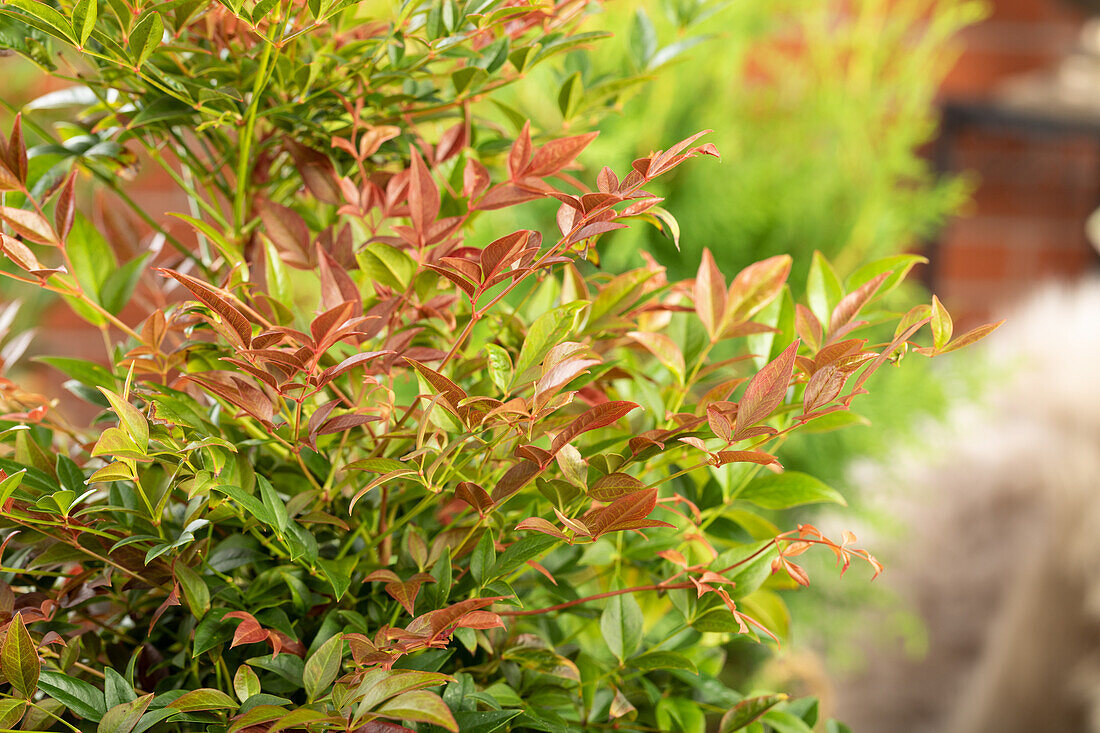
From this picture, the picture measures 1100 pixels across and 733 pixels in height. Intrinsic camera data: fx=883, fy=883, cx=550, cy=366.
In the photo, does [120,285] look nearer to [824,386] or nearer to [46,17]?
[46,17]

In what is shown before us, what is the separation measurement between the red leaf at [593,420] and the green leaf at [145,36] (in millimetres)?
127

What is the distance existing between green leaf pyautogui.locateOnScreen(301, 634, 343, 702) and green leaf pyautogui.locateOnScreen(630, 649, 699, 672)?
0.27ft

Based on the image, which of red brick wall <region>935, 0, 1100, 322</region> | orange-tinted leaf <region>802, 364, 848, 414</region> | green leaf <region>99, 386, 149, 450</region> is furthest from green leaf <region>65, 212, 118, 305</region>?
red brick wall <region>935, 0, 1100, 322</region>

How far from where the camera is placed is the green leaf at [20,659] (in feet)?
0.58

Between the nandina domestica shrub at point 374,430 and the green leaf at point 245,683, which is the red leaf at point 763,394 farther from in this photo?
the green leaf at point 245,683

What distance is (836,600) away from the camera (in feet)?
2.77

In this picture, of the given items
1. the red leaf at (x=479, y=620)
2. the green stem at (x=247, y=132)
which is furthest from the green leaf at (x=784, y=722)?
the green stem at (x=247, y=132)

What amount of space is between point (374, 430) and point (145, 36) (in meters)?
0.12

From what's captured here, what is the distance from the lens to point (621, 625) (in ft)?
0.78

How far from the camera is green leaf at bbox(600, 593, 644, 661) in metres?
0.24


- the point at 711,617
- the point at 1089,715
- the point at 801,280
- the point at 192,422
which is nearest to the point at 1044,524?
the point at 1089,715

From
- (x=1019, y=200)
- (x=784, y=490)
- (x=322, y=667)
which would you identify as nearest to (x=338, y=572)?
(x=322, y=667)

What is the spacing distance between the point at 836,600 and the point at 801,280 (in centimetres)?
31

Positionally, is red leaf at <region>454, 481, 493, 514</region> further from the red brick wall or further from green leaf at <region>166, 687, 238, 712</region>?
the red brick wall
